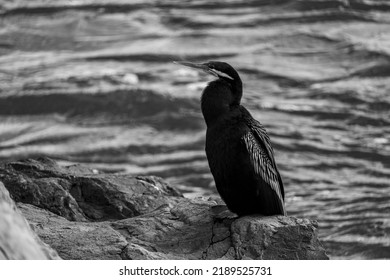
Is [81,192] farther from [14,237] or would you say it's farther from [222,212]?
[14,237]

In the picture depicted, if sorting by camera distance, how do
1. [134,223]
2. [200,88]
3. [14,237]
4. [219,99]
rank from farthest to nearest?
[200,88]
[219,99]
[134,223]
[14,237]

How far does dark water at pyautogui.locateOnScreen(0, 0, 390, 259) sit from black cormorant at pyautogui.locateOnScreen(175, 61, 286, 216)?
259 inches

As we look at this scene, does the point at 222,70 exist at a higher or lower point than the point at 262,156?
higher

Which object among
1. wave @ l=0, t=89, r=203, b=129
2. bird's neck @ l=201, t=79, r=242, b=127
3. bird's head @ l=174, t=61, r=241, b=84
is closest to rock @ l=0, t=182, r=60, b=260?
bird's neck @ l=201, t=79, r=242, b=127

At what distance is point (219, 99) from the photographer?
34.6 feet

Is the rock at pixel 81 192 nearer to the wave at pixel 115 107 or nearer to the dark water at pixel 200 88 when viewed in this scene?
the dark water at pixel 200 88

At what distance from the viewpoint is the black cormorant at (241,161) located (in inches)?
403

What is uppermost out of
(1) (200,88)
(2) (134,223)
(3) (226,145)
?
(3) (226,145)

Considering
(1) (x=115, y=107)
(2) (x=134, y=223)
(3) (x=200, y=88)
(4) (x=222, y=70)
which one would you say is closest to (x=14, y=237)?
(2) (x=134, y=223)

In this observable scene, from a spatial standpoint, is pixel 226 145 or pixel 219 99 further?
pixel 219 99

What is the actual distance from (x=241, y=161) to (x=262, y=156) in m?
0.24

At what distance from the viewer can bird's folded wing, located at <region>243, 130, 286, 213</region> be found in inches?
404

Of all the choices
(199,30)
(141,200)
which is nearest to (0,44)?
(199,30)

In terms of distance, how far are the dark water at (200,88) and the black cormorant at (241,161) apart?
6.58 m
